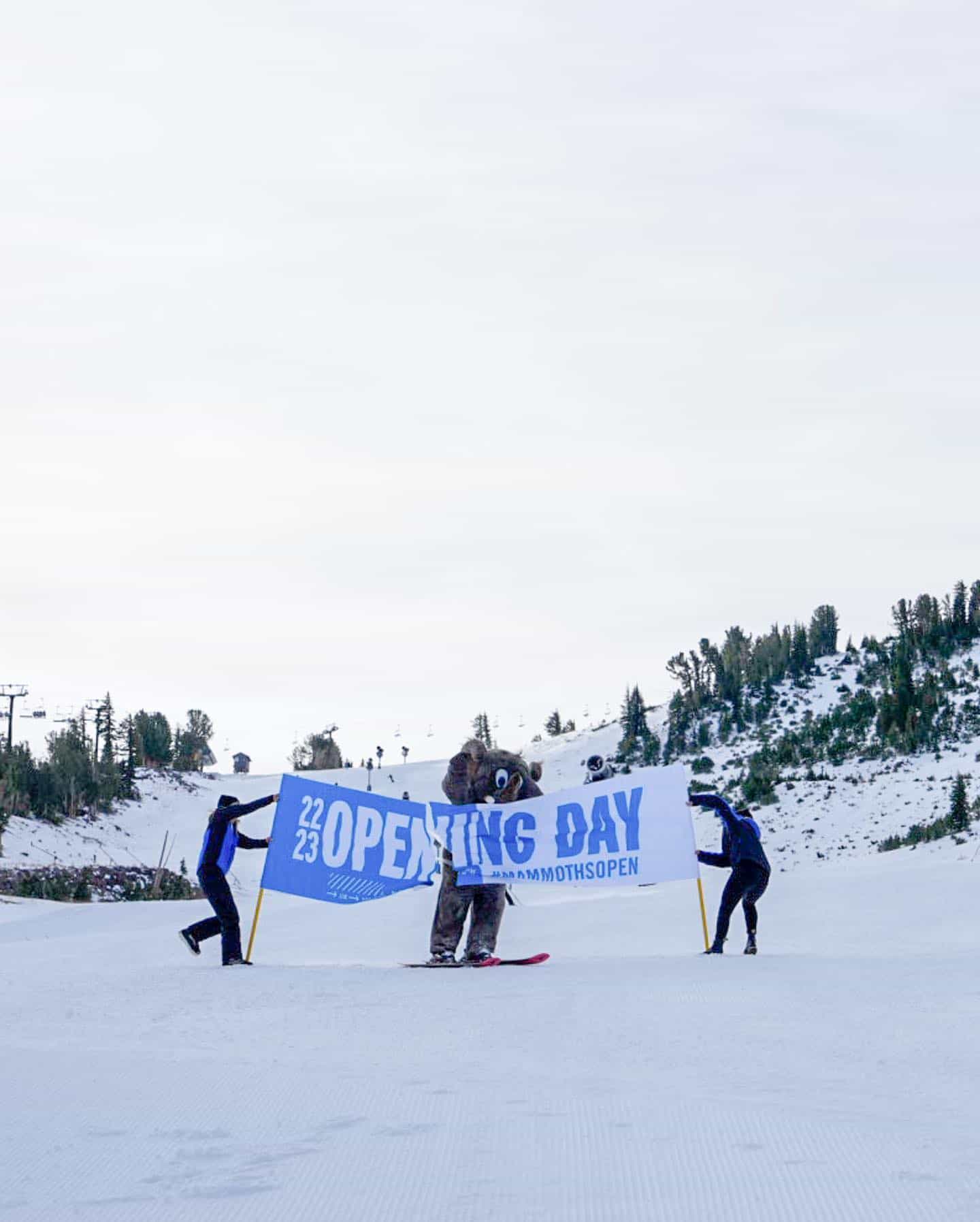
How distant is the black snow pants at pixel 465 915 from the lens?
13.0m

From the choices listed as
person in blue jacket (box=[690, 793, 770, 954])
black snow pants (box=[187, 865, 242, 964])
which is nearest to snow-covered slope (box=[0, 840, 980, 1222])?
black snow pants (box=[187, 865, 242, 964])

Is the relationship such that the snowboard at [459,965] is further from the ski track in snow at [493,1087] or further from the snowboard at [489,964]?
the ski track in snow at [493,1087]

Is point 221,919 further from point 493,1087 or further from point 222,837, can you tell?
point 493,1087

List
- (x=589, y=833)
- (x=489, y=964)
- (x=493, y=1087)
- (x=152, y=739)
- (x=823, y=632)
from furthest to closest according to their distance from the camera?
(x=152, y=739)
(x=823, y=632)
(x=589, y=833)
(x=489, y=964)
(x=493, y=1087)

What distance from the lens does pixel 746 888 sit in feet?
45.4

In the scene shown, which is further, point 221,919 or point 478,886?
point 478,886

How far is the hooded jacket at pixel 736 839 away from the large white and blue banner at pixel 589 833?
24cm

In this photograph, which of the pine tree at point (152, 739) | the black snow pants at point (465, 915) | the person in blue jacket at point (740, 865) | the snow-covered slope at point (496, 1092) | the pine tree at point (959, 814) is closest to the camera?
the snow-covered slope at point (496, 1092)

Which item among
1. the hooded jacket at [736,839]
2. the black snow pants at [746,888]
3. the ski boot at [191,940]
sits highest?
the hooded jacket at [736,839]

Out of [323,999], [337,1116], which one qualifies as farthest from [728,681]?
[337,1116]

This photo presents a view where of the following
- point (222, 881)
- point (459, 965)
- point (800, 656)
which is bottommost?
point (459, 965)

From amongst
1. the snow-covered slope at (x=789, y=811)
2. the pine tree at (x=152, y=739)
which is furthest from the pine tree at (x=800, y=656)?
the pine tree at (x=152, y=739)

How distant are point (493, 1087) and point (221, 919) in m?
7.46

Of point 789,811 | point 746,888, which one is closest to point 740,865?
point 746,888
